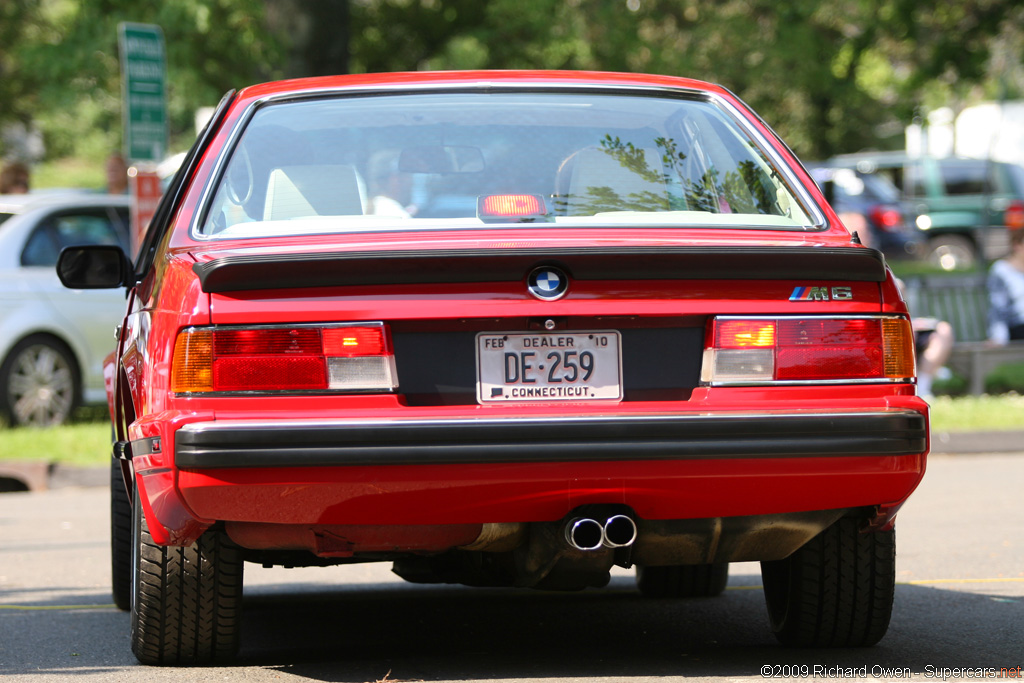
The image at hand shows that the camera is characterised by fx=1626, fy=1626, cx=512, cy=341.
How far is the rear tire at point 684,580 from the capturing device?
19.3 ft

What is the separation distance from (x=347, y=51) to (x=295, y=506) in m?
11.7

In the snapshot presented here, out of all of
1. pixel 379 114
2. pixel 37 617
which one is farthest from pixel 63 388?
pixel 379 114

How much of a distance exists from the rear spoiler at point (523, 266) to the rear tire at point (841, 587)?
2.70ft

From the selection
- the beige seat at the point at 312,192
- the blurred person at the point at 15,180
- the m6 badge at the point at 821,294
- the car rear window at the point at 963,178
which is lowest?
the m6 badge at the point at 821,294

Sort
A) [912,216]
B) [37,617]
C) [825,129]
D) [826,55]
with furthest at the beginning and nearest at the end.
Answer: [825,129]
[912,216]
[826,55]
[37,617]

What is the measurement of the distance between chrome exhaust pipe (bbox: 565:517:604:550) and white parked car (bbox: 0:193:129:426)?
863 centimetres

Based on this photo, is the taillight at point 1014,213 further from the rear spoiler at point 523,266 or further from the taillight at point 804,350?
the rear spoiler at point 523,266

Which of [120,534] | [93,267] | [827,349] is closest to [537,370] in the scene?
[827,349]

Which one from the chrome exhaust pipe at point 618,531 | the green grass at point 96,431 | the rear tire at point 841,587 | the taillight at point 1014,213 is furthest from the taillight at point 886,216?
the chrome exhaust pipe at point 618,531

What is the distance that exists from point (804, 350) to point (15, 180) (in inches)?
446

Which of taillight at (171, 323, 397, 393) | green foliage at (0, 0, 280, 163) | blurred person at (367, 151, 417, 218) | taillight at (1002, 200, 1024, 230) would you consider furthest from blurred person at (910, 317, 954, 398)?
taillight at (1002, 200, 1024, 230)

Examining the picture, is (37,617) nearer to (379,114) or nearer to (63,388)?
(379,114)

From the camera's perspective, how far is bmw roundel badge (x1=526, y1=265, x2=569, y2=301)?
3.86 meters

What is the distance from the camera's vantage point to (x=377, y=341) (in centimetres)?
384
